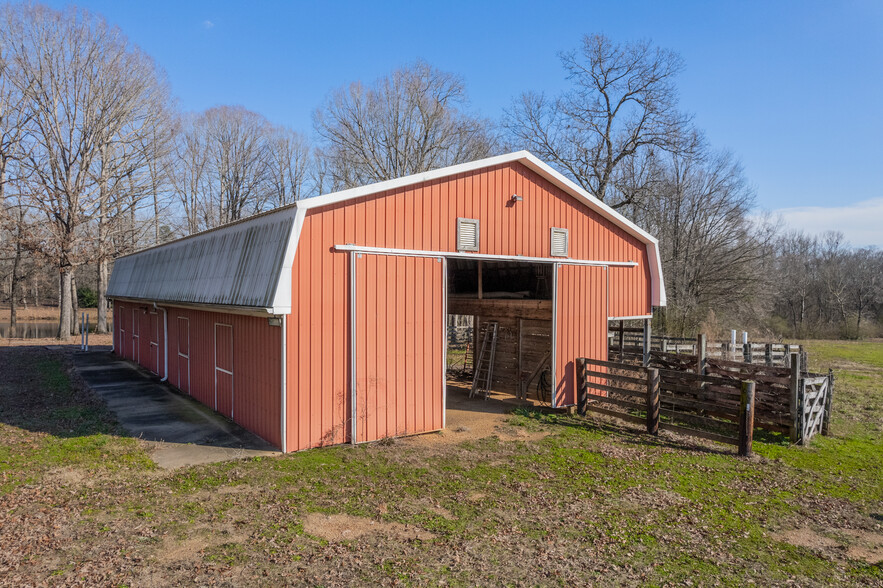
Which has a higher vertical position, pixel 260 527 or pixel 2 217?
pixel 2 217

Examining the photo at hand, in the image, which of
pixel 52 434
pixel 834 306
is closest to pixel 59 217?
pixel 52 434

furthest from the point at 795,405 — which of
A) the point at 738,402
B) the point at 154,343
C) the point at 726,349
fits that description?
the point at 154,343

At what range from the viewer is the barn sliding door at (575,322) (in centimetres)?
1191

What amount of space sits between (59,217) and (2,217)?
218 cm

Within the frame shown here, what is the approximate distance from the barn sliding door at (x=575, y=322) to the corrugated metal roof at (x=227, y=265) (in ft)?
19.8

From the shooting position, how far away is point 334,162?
37.0 m

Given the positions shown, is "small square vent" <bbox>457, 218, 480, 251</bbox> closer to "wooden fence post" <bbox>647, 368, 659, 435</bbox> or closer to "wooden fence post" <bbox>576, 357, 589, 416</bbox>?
"wooden fence post" <bbox>576, 357, 589, 416</bbox>

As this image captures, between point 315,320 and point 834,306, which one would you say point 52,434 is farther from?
point 834,306

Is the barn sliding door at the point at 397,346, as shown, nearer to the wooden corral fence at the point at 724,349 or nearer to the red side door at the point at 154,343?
the wooden corral fence at the point at 724,349

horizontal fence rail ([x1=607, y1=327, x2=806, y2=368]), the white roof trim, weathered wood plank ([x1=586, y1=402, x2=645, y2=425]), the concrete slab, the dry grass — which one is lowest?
the dry grass

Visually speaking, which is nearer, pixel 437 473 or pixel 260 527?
pixel 260 527

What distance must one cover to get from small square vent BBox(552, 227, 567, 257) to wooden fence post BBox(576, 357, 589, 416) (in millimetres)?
2329

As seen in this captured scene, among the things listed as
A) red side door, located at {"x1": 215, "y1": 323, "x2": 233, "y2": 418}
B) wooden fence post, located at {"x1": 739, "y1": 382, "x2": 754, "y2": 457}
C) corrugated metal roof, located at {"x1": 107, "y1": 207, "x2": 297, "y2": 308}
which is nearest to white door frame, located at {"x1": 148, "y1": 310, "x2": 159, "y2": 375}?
corrugated metal roof, located at {"x1": 107, "y1": 207, "x2": 297, "y2": 308}

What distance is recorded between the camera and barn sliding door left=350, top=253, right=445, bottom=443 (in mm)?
9117
